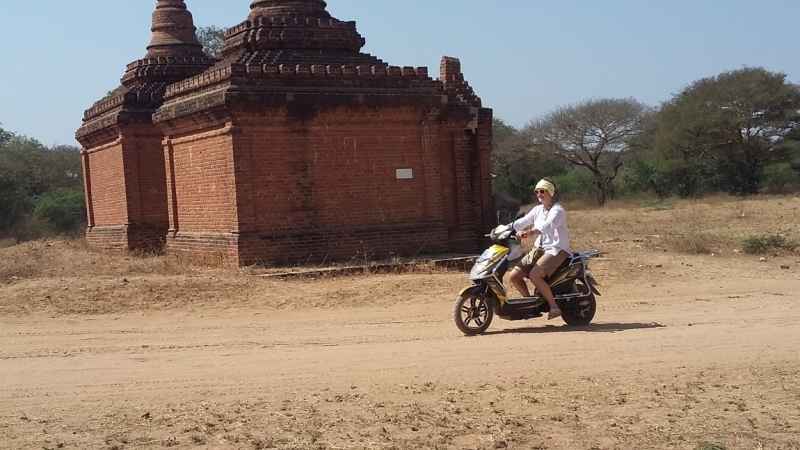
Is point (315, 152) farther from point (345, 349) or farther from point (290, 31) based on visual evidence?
point (345, 349)

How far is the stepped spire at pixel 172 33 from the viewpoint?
66.8 ft

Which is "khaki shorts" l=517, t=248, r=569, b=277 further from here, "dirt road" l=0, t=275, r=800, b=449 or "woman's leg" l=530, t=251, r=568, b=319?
"dirt road" l=0, t=275, r=800, b=449

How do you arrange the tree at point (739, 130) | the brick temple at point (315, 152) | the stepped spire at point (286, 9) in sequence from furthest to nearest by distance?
the tree at point (739, 130)
the stepped spire at point (286, 9)
the brick temple at point (315, 152)

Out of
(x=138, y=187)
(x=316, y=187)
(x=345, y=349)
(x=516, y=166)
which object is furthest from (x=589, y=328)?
(x=516, y=166)

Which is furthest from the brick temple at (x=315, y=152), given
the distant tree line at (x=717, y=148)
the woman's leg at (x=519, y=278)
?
the distant tree line at (x=717, y=148)

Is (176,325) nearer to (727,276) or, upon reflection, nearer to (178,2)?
(727,276)

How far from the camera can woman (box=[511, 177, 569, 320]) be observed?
8719 mm

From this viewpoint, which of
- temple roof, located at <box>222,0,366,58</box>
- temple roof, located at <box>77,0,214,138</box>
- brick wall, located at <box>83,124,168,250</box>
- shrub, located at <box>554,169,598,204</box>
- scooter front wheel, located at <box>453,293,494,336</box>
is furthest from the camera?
shrub, located at <box>554,169,598,204</box>

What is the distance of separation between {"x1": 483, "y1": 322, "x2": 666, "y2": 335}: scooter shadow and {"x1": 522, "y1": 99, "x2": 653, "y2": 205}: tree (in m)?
42.4

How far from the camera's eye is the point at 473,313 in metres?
8.66

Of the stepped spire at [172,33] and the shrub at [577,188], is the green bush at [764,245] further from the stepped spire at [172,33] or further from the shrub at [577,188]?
the shrub at [577,188]

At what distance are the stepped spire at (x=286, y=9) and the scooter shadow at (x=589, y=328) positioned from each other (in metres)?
9.12

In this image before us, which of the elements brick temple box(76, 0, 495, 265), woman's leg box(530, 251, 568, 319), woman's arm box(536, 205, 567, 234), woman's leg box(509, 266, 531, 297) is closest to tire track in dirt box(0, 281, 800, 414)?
woman's leg box(530, 251, 568, 319)

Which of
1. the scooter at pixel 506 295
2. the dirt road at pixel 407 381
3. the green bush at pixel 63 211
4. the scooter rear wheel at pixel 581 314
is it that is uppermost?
the green bush at pixel 63 211
